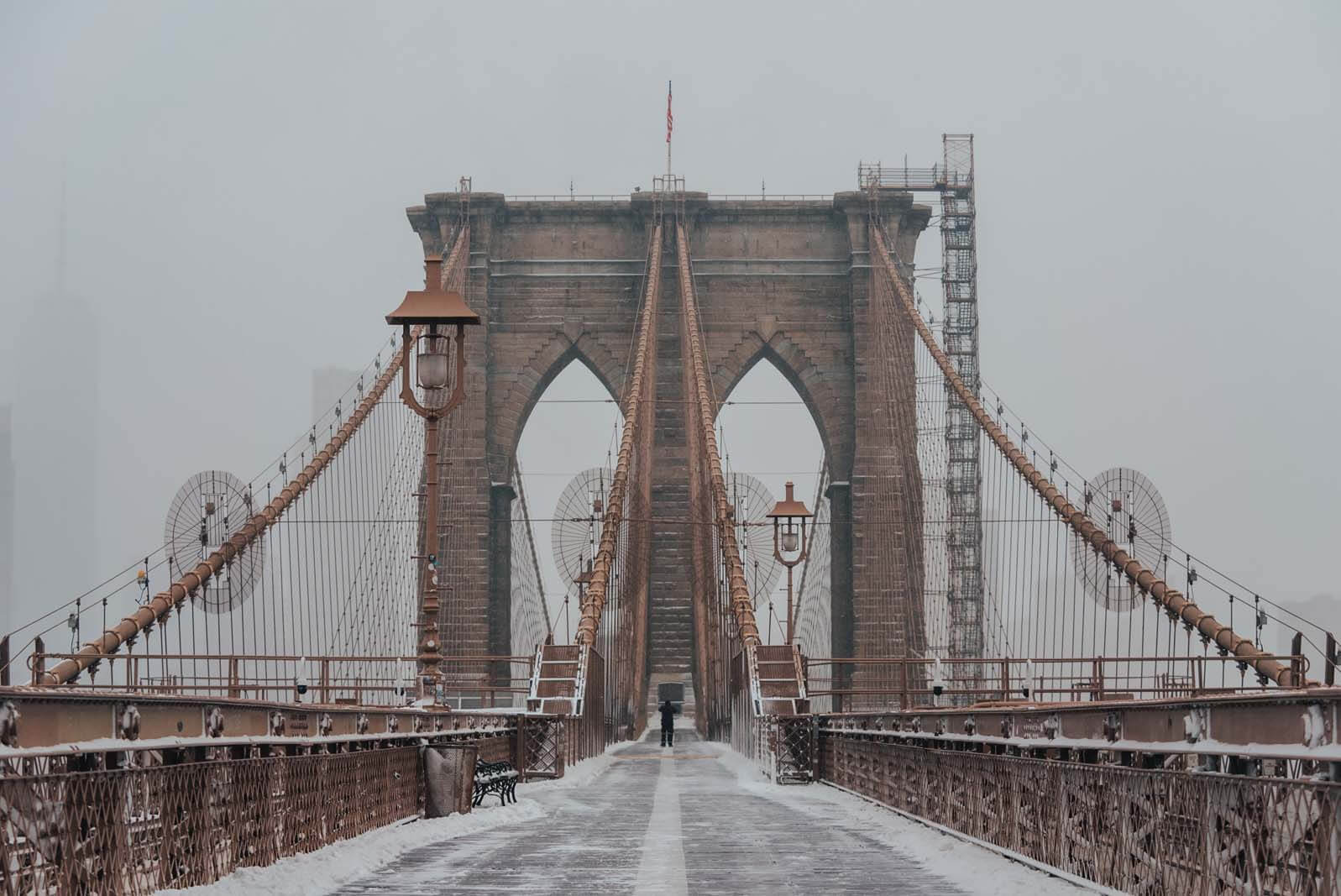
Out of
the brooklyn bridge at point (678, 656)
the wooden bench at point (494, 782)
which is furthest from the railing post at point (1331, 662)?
the wooden bench at point (494, 782)

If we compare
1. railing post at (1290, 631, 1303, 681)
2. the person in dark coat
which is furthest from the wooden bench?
the person in dark coat

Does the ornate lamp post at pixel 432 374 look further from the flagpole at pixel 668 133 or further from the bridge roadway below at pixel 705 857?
the flagpole at pixel 668 133

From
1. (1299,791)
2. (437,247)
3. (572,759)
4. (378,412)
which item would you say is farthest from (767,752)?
(437,247)

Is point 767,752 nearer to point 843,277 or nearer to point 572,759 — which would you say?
point 572,759

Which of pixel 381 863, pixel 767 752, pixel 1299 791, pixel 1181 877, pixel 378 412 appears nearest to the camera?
pixel 1299 791

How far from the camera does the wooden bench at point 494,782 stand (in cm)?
1848

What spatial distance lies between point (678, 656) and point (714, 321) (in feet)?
114

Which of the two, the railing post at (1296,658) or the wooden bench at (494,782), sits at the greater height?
the railing post at (1296,658)

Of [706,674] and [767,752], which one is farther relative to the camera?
[706,674]

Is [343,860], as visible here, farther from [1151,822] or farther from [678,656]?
[678,656]

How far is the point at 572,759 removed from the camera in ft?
101

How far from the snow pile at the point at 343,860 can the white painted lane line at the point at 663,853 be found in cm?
136

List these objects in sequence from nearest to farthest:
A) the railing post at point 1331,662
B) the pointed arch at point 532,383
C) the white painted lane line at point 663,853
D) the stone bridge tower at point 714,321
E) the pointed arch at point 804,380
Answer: the white painted lane line at point 663,853 < the railing post at point 1331,662 < the stone bridge tower at point 714,321 < the pointed arch at point 532,383 < the pointed arch at point 804,380

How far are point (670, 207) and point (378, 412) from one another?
14.5 meters
